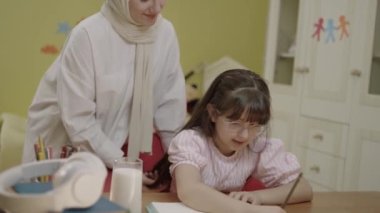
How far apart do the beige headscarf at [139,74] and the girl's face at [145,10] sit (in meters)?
0.02

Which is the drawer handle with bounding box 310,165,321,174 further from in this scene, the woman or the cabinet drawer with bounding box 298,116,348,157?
the woman

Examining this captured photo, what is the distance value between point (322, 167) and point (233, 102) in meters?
1.67

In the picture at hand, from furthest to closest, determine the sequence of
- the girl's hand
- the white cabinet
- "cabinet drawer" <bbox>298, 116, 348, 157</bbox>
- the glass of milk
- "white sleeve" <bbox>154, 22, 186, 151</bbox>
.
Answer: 1. "cabinet drawer" <bbox>298, 116, 348, 157</bbox>
2. the white cabinet
3. "white sleeve" <bbox>154, 22, 186, 151</bbox>
4. the girl's hand
5. the glass of milk

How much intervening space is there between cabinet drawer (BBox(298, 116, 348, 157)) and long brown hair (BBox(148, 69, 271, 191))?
56.4 inches

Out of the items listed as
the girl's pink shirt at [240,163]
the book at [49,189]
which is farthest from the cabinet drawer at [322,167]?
the book at [49,189]

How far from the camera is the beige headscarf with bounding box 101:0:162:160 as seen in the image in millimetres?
1479

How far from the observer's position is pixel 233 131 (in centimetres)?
118

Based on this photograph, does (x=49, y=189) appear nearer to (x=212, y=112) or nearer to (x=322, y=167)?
(x=212, y=112)

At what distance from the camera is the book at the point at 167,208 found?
96cm

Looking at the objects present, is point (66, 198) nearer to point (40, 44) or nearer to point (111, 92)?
point (111, 92)

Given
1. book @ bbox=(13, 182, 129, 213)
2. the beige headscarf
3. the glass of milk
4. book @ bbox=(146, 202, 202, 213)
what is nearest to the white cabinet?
the beige headscarf

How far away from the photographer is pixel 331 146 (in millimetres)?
2609

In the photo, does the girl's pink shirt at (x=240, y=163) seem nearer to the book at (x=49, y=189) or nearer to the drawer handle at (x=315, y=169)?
the book at (x=49, y=189)

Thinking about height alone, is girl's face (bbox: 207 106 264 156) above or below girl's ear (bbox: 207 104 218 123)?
below
